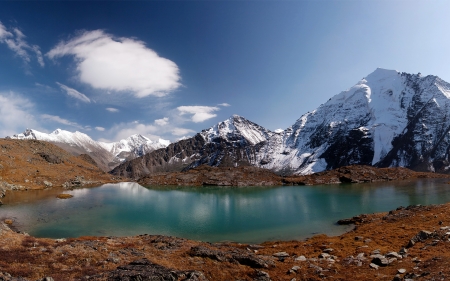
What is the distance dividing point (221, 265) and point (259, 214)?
5007 cm

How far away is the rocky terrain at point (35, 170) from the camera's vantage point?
400 feet

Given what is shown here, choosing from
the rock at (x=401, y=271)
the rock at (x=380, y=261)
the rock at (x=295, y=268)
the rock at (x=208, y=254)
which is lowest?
the rock at (x=295, y=268)

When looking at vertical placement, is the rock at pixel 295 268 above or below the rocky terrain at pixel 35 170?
below

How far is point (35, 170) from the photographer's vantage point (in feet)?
459

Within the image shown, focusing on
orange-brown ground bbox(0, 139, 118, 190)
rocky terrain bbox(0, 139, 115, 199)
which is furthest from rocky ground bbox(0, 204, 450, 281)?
orange-brown ground bbox(0, 139, 118, 190)

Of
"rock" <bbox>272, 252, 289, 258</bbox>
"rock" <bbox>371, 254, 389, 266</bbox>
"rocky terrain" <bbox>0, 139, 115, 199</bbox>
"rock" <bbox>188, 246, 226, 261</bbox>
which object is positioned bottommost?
"rock" <bbox>272, 252, 289, 258</bbox>

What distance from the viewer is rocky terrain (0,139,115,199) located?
121956mm

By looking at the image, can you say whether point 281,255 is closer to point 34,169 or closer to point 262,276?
point 262,276

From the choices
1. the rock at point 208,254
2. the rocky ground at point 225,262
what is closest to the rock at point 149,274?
the rocky ground at point 225,262

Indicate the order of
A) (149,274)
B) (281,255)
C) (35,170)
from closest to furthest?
(149,274) → (281,255) → (35,170)

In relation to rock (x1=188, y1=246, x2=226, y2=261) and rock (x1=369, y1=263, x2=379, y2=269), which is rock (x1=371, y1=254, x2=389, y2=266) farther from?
rock (x1=188, y1=246, x2=226, y2=261)

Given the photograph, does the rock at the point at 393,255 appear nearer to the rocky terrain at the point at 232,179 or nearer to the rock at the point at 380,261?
the rock at the point at 380,261

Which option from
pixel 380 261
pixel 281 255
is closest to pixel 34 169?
pixel 281 255

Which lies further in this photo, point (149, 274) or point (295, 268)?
point (295, 268)
